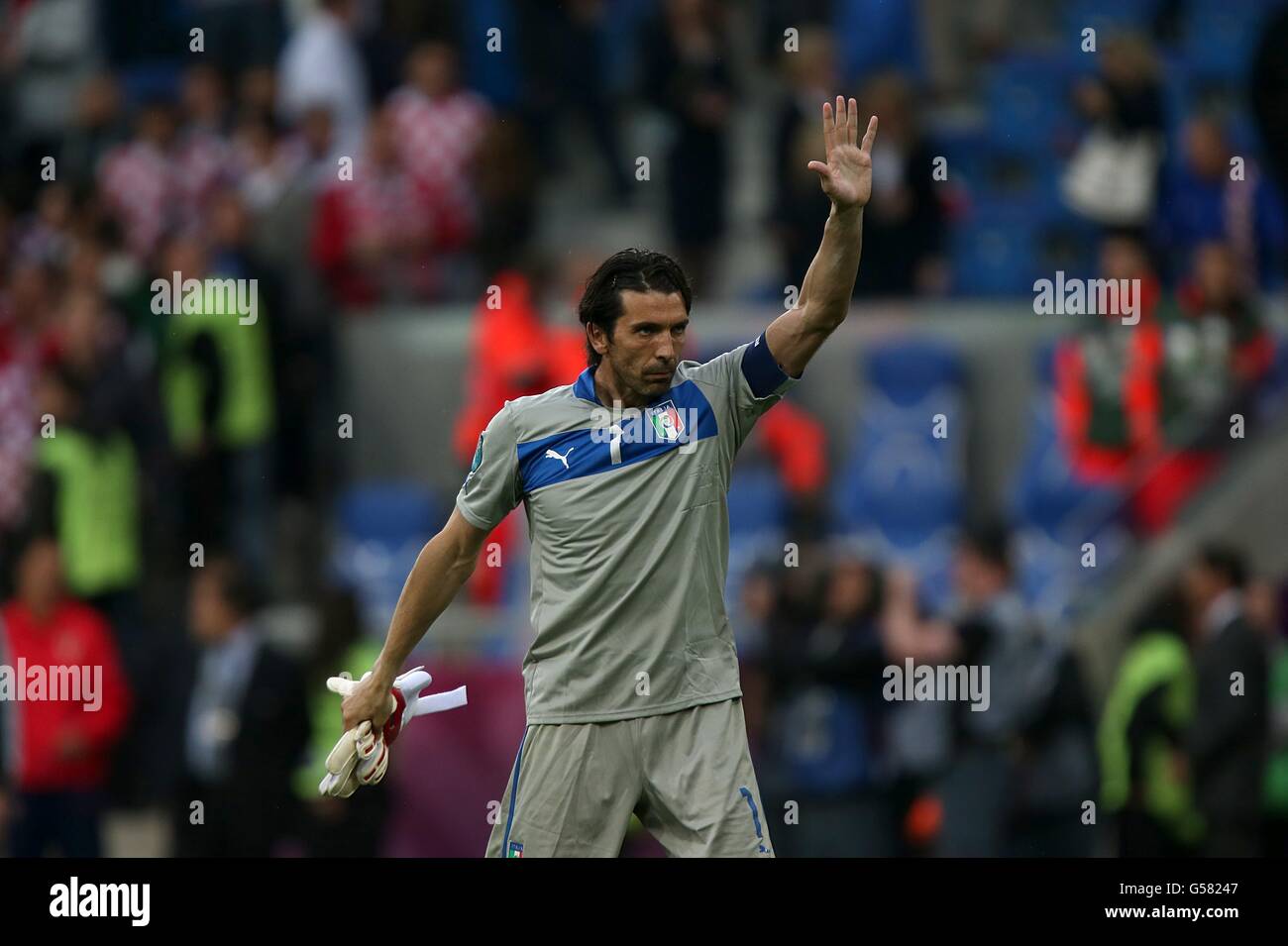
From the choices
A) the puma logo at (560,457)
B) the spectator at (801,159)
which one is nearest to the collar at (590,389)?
the puma logo at (560,457)

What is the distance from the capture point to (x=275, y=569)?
1288 cm

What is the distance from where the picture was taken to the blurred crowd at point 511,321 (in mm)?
10875

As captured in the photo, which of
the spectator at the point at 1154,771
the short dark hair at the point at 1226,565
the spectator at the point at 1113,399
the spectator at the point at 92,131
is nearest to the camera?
the spectator at the point at 1154,771

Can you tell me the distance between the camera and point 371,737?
6371 mm

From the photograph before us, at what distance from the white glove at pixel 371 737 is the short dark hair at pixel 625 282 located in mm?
950

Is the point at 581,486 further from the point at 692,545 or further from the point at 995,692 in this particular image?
the point at 995,692

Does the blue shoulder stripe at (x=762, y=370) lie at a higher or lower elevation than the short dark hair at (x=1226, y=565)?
higher

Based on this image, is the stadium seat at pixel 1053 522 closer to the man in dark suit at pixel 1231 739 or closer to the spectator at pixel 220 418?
the man in dark suit at pixel 1231 739

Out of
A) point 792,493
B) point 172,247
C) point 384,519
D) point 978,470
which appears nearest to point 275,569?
point 384,519

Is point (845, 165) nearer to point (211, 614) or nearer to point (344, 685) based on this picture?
point (344, 685)

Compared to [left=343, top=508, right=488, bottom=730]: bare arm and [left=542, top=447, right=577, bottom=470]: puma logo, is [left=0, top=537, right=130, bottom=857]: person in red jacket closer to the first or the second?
[left=343, top=508, right=488, bottom=730]: bare arm

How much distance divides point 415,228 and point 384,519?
1819mm

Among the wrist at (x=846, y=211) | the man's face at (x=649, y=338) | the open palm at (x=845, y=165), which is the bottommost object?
the man's face at (x=649, y=338)

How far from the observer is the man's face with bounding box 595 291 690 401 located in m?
6.22
